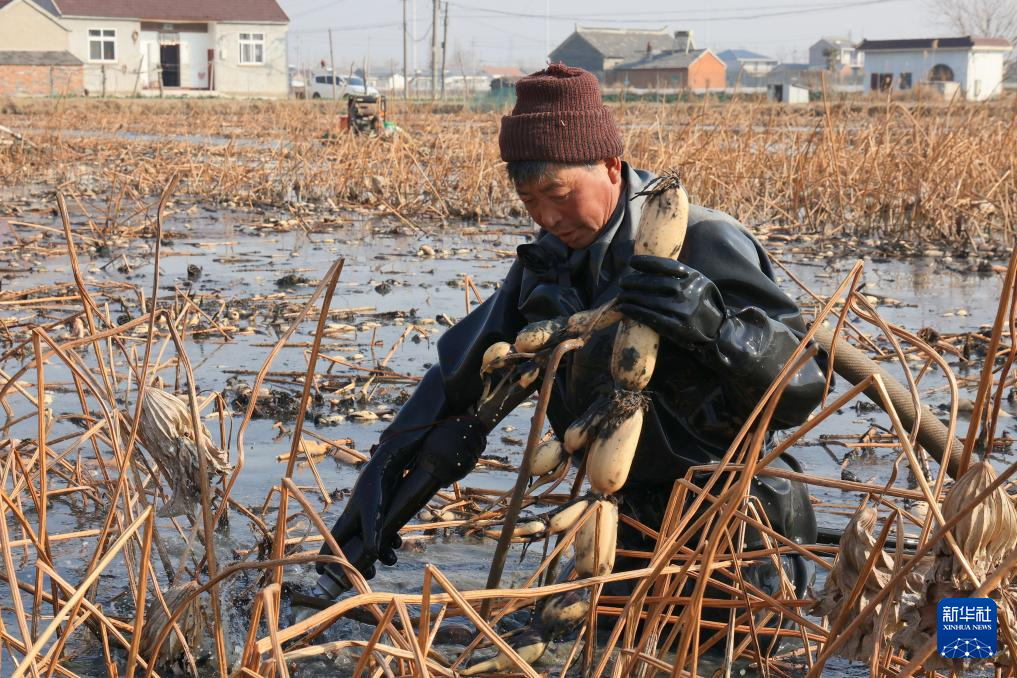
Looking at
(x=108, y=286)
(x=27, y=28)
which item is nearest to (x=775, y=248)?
(x=108, y=286)

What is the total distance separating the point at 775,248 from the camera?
359 inches

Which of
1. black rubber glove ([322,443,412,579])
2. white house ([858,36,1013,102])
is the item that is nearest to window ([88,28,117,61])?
white house ([858,36,1013,102])

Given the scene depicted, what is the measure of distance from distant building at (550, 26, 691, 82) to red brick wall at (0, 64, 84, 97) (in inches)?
1653

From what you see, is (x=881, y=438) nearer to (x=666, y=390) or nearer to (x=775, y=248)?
(x=666, y=390)

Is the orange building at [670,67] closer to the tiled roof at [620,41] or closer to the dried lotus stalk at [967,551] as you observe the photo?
the tiled roof at [620,41]

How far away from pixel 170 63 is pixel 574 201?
5262 centimetres

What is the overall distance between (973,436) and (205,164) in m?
12.1

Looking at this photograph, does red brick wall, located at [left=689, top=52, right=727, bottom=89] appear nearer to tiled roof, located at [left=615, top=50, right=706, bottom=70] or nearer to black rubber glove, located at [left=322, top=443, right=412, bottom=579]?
tiled roof, located at [left=615, top=50, right=706, bottom=70]

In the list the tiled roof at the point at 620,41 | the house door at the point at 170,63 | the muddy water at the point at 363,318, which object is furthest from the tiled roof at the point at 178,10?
the muddy water at the point at 363,318

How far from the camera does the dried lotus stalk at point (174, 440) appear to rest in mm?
2008

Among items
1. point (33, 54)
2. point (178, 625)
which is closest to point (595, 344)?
point (178, 625)

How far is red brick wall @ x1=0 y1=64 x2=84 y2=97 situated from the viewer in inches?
1720

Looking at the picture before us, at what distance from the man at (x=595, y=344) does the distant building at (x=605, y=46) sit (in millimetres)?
79417

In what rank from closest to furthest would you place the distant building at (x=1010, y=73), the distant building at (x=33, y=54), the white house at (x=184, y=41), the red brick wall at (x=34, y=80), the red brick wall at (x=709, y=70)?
1. the distant building at (x=1010, y=73)
2. the red brick wall at (x=34, y=80)
3. the distant building at (x=33, y=54)
4. the white house at (x=184, y=41)
5. the red brick wall at (x=709, y=70)
